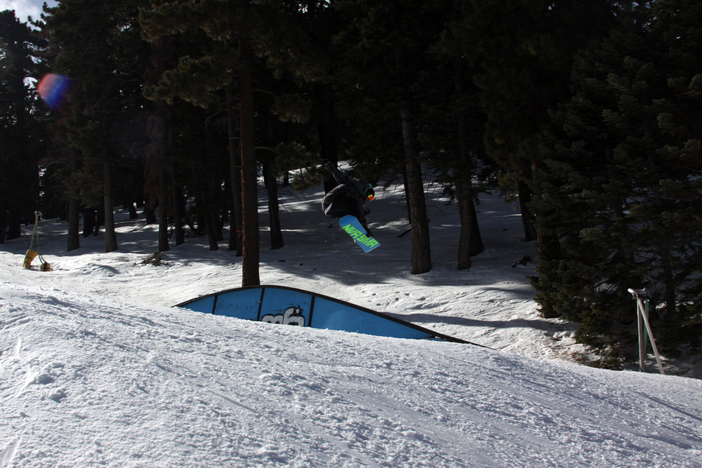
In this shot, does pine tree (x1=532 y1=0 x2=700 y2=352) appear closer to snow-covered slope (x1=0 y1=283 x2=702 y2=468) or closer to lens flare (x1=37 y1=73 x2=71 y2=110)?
snow-covered slope (x1=0 y1=283 x2=702 y2=468)

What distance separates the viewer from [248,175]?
1203 centimetres

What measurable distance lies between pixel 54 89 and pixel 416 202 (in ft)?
78.3

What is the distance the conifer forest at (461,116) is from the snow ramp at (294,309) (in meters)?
1.75

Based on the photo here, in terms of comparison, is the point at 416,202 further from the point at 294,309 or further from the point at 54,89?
the point at 54,89

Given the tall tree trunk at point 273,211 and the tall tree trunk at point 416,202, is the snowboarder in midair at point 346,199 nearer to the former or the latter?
the tall tree trunk at point 416,202

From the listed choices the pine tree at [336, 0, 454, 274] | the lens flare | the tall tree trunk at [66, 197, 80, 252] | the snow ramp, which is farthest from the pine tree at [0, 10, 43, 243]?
the snow ramp

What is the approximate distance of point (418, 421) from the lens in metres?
2.75

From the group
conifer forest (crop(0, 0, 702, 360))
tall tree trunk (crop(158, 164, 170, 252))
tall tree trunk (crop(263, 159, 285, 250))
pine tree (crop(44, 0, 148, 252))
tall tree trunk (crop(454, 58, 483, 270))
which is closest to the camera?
conifer forest (crop(0, 0, 702, 360))

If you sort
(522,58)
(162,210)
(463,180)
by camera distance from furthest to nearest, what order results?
(162,210), (463,180), (522,58)

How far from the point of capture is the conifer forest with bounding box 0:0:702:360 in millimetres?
7547

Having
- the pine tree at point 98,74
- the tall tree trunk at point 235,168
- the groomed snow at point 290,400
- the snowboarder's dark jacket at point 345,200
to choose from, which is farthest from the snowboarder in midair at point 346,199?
the pine tree at point 98,74

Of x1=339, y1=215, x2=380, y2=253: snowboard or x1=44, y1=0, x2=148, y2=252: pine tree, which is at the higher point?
x1=44, y1=0, x2=148, y2=252: pine tree

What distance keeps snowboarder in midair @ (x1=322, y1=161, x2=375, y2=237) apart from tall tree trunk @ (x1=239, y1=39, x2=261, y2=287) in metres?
5.61

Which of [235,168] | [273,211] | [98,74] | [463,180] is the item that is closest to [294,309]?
[463,180]
